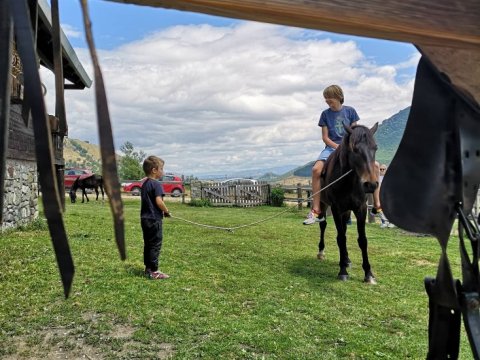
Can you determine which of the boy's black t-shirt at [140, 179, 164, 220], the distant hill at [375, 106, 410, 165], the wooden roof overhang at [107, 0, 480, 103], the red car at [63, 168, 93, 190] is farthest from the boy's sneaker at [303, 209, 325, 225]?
the red car at [63, 168, 93, 190]

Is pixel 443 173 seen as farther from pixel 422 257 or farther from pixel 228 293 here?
pixel 422 257

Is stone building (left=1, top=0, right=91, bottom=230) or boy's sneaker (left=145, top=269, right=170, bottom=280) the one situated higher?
stone building (left=1, top=0, right=91, bottom=230)

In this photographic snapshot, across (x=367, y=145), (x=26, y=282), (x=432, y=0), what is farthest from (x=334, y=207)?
(x=432, y=0)

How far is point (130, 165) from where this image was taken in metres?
37.9

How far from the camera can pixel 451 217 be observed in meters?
1.82

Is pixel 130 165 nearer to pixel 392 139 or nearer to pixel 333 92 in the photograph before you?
Answer: pixel 392 139

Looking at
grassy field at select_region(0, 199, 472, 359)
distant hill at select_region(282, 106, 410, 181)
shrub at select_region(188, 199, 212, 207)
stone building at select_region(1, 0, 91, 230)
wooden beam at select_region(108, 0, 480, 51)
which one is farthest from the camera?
shrub at select_region(188, 199, 212, 207)

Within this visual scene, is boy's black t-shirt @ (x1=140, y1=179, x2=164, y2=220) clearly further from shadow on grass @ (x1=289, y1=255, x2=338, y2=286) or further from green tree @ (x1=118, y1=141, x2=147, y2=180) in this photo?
green tree @ (x1=118, y1=141, x2=147, y2=180)

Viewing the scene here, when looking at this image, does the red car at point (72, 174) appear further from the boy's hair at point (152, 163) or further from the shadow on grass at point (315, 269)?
the boy's hair at point (152, 163)

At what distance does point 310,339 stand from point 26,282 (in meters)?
3.53

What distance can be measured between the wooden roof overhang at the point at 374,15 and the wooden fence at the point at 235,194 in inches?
913

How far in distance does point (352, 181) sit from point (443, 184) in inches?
175

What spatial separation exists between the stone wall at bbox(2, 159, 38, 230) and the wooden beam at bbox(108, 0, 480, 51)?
8064 millimetres

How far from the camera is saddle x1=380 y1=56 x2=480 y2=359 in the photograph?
177 cm
